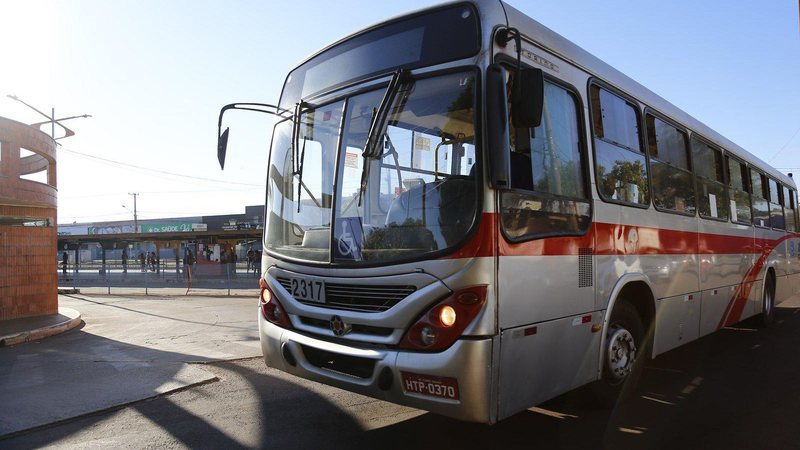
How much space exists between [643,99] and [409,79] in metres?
3.14

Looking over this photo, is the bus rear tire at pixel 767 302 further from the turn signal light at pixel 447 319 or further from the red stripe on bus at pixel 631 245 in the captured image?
the turn signal light at pixel 447 319

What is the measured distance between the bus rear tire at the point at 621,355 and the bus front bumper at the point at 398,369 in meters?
1.71

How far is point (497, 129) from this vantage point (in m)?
3.60

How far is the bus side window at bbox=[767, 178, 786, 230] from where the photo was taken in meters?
10.1

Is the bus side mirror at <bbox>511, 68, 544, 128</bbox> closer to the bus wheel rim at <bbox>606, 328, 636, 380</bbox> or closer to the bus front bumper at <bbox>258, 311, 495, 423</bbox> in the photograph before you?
the bus front bumper at <bbox>258, 311, 495, 423</bbox>

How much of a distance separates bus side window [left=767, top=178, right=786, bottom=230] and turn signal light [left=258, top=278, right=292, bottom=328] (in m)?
9.38

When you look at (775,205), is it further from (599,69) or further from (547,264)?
(547,264)

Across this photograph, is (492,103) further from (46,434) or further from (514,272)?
(46,434)

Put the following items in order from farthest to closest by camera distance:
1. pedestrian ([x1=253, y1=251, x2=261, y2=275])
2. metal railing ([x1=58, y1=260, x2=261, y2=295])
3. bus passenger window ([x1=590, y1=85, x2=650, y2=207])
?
1. pedestrian ([x1=253, y1=251, x2=261, y2=275])
2. metal railing ([x1=58, y1=260, x2=261, y2=295])
3. bus passenger window ([x1=590, y1=85, x2=650, y2=207])

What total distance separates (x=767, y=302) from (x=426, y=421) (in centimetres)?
798

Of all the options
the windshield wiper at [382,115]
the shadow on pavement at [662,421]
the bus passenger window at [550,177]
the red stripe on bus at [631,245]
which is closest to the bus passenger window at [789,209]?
the red stripe on bus at [631,245]

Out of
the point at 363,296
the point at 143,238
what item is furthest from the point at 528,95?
the point at 143,238

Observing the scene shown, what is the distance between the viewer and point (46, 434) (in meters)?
4.82

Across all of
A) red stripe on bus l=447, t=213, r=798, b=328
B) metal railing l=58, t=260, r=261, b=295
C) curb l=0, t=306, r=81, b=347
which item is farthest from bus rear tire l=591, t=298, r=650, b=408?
metal railing l=58, t=260, r=261, b=295
